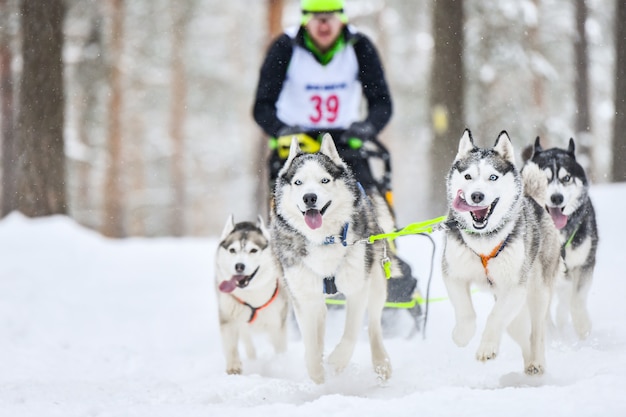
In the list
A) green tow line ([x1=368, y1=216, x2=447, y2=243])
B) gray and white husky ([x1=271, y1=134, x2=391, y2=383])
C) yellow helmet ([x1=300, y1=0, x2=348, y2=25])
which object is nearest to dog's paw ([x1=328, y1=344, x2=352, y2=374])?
gray and white husky ([x1=271, y1=134, x2=391, y2=383])

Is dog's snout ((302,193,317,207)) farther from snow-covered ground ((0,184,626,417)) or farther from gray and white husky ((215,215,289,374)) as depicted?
gray and white husky ((215,215,289,374))

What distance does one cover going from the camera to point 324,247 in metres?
3.74

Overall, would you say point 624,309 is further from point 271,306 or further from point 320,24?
point 320,24

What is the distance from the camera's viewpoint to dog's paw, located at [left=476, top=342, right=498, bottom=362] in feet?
10.9

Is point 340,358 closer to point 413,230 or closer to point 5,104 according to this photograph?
point 413,230

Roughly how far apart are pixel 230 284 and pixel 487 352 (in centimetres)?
192

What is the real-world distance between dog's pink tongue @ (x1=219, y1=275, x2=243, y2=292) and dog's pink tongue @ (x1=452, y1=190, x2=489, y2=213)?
1.82 metres

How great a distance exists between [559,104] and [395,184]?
9535 mm

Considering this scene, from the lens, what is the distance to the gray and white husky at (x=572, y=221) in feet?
14.6

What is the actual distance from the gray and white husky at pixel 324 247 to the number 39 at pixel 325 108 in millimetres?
Answer: 1209

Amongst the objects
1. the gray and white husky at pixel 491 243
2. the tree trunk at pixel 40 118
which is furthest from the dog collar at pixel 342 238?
the tree trunk at pixel 40 118

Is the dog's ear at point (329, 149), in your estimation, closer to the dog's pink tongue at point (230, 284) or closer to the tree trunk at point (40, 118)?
the dog's pink tongue at point (230, 284)

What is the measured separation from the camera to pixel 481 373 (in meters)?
3.82

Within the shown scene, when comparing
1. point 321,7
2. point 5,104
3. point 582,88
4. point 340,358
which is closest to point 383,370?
point 340,358
